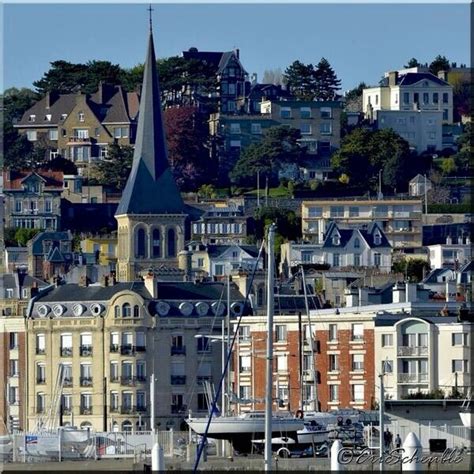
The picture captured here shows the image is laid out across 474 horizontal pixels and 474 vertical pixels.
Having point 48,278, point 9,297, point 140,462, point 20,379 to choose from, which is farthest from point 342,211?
point 140,462

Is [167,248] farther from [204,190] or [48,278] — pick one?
[204,190]

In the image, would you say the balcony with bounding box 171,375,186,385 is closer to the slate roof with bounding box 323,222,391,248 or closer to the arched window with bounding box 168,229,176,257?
the arched window with bounding box 168,229,176,257

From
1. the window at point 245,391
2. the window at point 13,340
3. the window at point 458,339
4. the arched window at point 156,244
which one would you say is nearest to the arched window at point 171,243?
the arched window at point 156,244

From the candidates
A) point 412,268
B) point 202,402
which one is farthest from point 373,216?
point 202,402

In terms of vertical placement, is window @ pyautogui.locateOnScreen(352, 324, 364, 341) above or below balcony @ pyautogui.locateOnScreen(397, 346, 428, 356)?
above

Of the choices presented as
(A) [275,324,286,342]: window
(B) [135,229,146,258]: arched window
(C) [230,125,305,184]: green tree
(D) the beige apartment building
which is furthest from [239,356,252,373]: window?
(C) [230,125,305,184]: green tree

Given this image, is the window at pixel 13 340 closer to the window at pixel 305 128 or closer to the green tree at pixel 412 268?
the green tree at pixel 412 268
